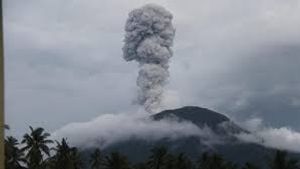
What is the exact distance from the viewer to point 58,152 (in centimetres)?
11812

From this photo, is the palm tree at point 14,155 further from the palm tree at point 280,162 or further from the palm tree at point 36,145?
the palm tree at point 280,162

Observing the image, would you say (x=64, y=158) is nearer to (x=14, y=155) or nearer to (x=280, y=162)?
(x=14, y=155)

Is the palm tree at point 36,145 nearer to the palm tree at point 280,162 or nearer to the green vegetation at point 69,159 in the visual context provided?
the green vegetation at point 69,159

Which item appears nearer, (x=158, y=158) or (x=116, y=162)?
(x=116, y=162)

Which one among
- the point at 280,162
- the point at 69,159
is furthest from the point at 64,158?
the point at 280,162

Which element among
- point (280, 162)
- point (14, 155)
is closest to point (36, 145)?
point (14, 155)

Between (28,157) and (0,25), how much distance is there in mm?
101608

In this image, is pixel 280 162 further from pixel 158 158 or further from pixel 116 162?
pixel 158 158

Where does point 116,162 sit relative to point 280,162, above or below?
below

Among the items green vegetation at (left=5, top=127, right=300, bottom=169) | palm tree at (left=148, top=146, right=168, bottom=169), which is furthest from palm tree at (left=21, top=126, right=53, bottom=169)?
palm tree at (left=148, top=146, right=168, bottom=169)

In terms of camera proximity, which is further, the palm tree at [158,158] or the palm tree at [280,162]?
the palm tree at [158,158]

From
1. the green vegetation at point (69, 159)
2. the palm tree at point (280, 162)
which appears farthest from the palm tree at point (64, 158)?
the palm tree at point (280, 162)

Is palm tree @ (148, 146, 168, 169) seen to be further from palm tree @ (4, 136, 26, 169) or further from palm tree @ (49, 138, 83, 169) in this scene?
palm tree @ (4, 136, 26, 169)

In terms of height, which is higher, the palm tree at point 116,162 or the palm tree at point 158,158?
the palm tree at point 158,158
